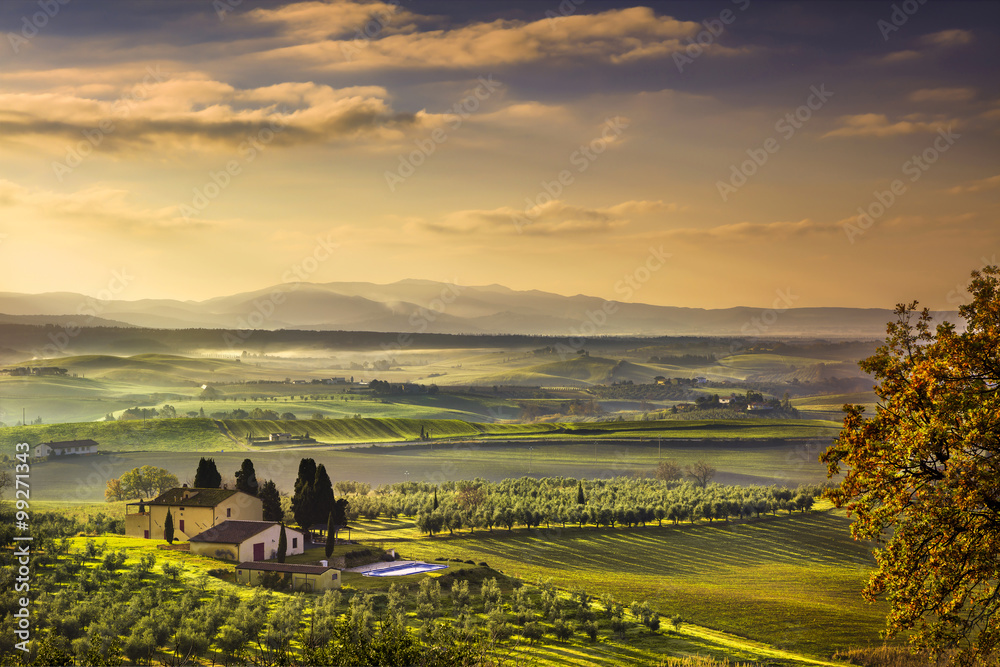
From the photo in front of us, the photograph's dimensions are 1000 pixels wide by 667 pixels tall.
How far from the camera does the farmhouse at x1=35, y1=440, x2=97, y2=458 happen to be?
10944 centimetres

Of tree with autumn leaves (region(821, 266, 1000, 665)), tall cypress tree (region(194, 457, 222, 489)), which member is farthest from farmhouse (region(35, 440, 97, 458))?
tree with autumn leaves (region(821, 266, 1000, 665))

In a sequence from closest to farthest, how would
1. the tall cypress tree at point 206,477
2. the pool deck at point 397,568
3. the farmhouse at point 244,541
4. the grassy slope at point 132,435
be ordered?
1. the pool deck at point 397,568
2. the farmhouse at point 244,541
3. the tall cypress tree at point 206,477
4. the grassy slope at point 132,435

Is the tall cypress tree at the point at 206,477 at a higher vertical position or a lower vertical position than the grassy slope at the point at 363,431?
higher

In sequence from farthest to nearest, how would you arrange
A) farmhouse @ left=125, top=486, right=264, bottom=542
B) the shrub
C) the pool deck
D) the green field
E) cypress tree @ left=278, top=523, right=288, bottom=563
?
1. farmhouse @ left=125, top=486, right=264, bottom=542
2. cypress tree @ left=278, top=523, right=288, bottom=563
3. the pool deck
4. the green field
5. the shrub

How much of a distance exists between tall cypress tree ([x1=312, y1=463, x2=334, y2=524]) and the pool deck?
8379 millimetres

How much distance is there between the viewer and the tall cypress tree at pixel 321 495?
51.5m

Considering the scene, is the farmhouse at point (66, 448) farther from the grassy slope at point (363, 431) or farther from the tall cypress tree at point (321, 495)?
the tall cypress tree at point (321, 495)

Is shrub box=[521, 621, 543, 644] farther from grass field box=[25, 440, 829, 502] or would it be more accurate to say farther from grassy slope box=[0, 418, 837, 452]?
grassy slope box=[0, 418, 837, 452]

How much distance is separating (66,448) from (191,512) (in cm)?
7692

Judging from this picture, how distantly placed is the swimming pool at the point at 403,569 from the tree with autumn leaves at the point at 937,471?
98.2ft

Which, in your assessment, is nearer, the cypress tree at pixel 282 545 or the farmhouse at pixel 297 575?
the farmhouse at pixel 297 575

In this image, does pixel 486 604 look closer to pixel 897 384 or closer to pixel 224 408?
pixel 897 384

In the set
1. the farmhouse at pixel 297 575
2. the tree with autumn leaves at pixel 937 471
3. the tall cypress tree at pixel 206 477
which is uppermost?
the tree with autumn leaves at pixel 937 471

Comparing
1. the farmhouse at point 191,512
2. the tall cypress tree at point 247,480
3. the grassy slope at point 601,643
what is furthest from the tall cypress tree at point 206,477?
the grassy slope at point 601,643
